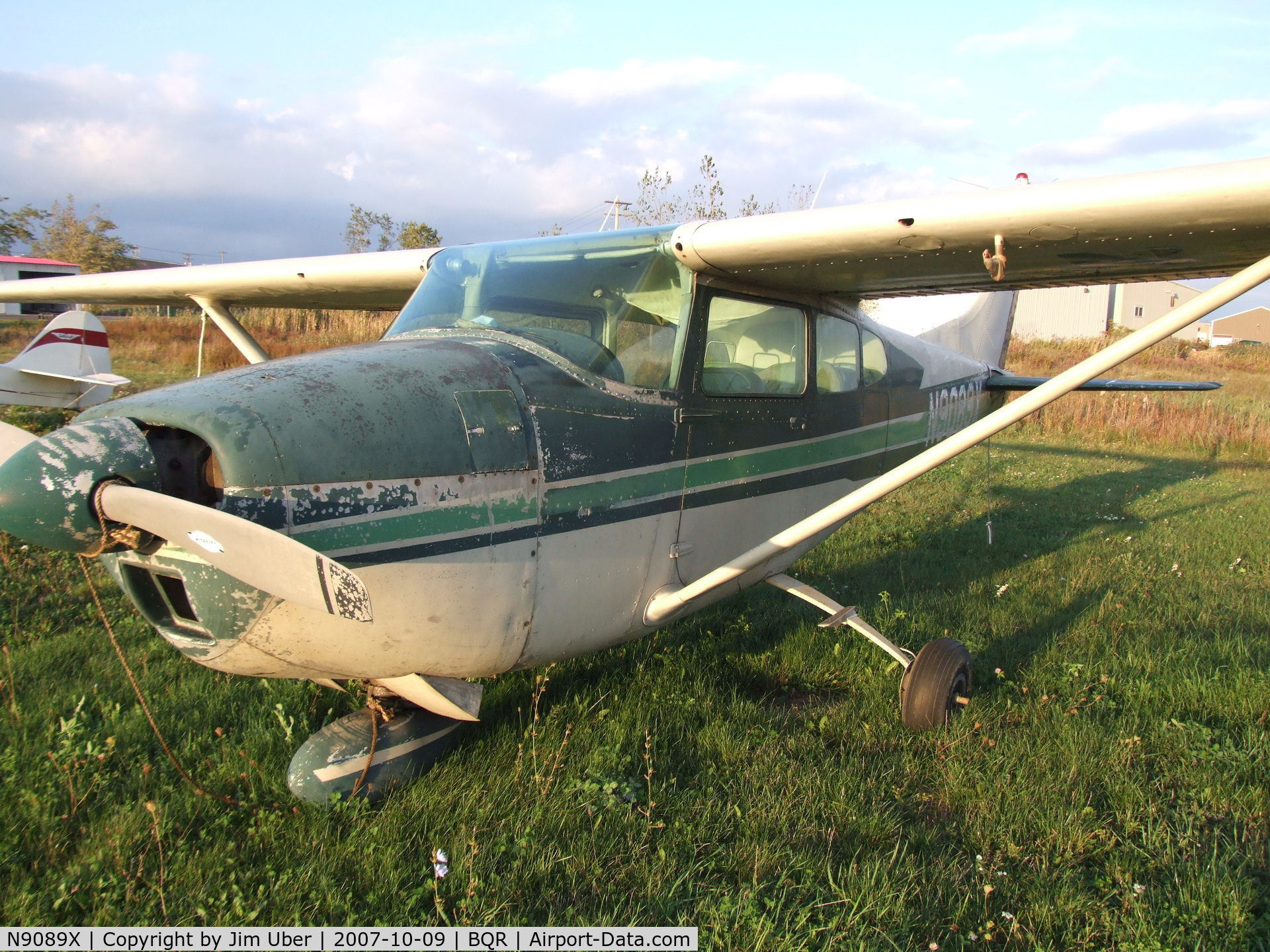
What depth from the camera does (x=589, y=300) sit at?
130 inches

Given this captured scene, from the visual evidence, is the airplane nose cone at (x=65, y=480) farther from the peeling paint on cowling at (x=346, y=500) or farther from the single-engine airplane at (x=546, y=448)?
the peeling paint on cowling at (x=346, y=500)

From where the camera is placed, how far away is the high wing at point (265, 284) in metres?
4.89

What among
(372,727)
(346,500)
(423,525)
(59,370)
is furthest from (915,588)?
(59,370)

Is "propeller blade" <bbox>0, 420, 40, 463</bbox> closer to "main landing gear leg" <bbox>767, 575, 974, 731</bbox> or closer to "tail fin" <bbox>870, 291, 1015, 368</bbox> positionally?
"main landing gear leg" <bbox>767, 575, 974, 731</bbox>

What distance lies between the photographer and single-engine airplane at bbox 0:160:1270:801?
6.89 feet

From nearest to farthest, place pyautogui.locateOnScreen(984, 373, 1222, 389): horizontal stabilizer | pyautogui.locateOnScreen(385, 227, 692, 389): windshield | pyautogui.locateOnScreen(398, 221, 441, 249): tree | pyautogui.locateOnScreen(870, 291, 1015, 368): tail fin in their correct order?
1. pyautogui.locateOnScreen(385, 227, 692, 389): windshield
2. pyautogui.locateOnScreen(984, 373, 1222, 389): horizontal stabilizer
3. pyautogui.locateOnScreen(870, 291, 1015, 368): tail fin
4. pyautogui.locateOnScreen(398, 221, 441, 249): tree

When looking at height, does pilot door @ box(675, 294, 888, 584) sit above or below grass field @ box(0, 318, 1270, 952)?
above

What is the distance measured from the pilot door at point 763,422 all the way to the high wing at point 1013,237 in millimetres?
223

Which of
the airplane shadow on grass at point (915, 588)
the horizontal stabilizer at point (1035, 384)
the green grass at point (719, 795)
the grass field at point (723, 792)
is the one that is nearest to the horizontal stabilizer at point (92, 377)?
the grass field at point (723, 792)

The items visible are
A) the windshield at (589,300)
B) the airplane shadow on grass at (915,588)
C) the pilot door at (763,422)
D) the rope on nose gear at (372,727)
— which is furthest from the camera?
the airplane shadow on grass at (915,588)

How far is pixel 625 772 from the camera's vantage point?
3146 millimetres

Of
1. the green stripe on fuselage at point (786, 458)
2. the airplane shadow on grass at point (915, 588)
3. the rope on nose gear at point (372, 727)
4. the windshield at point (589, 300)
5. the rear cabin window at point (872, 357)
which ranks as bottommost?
the airplane shadow on grass at point (915, 588)

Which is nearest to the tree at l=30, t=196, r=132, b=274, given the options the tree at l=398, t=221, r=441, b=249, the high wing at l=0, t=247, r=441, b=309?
the tree at l=398, t=221, r=441, b=249

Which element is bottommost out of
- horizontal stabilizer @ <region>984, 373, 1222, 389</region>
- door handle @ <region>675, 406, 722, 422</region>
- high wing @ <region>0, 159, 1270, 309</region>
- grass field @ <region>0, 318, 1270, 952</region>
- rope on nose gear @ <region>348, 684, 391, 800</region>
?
grass field @ <region>0, 318, 1270, 952</region>
